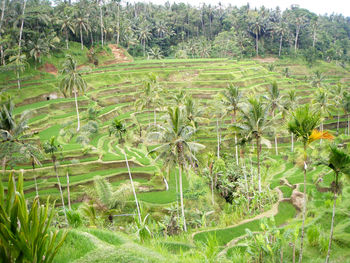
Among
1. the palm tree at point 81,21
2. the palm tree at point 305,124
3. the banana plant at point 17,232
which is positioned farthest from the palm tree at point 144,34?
the banana plant at point 17,232

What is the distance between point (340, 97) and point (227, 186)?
935 inches

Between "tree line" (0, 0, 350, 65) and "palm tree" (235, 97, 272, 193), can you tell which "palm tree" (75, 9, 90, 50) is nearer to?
"tree line" (0, 0, 350, 65)

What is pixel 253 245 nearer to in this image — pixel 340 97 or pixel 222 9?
pixel 340 97

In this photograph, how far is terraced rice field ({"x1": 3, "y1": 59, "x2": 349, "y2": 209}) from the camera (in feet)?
66.4

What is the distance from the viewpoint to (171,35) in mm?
74375

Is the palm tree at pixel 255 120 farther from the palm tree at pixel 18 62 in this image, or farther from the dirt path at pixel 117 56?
the dirt path at pixel 117 56

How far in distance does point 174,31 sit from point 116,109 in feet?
159

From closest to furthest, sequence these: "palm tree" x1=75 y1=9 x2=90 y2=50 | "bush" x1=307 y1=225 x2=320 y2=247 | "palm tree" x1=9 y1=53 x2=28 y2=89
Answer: "bush" x1=307 y1=225 x2=320 y2=247 → "palm tree" x1=9 y1=53 x2=28 y2=89 → "palm tree" x1=75 y1=9 x2=90 y2=50

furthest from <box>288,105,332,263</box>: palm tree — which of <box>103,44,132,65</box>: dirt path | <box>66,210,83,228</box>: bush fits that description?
<box>103,44,132,65</box>: dirt path

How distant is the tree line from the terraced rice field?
853cm

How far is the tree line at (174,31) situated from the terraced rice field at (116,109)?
28.0 feet

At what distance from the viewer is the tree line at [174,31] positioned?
140 ft

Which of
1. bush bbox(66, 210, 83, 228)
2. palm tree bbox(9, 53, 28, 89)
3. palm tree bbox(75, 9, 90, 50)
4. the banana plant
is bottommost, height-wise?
bush bbox(66, 210, 83, 228)

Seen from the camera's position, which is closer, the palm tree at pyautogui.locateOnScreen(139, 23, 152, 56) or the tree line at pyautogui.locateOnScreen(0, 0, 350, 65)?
the tree line at pyautogui.locateOnScreen(0, 0, 350, 65)
